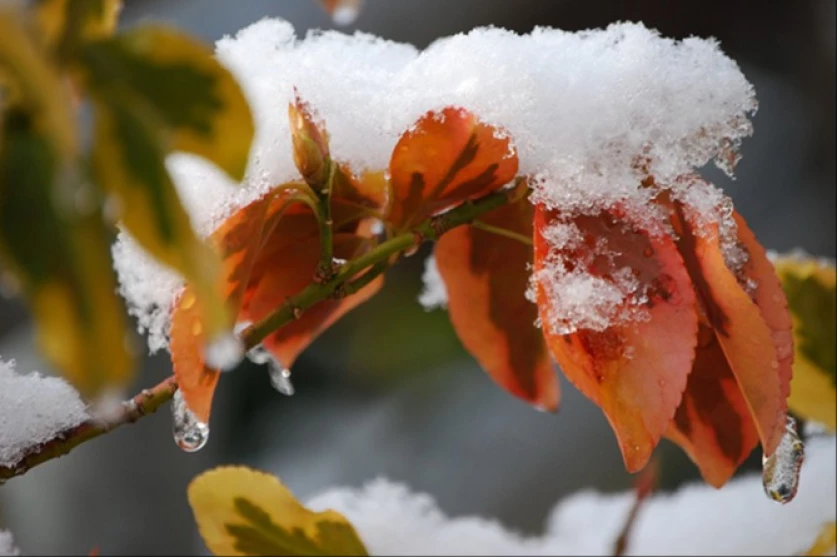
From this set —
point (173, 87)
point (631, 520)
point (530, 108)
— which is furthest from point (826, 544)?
point (173, 87)

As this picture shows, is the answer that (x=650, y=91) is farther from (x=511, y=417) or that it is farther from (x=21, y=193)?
(x=511, y=417)

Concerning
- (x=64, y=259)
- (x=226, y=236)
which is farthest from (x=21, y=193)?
(x=226, y=236)

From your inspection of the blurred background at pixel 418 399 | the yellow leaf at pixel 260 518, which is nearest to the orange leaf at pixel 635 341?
the yellow leaf at pixel 260 518

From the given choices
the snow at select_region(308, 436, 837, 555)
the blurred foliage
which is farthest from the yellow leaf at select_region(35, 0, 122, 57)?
the snow at select_region(308, 436, 837, 555)

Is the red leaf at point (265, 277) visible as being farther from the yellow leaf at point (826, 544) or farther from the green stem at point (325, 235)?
the yellow leaf at point (826, 544)

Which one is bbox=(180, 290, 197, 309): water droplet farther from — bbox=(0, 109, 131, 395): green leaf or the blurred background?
the blurred background
